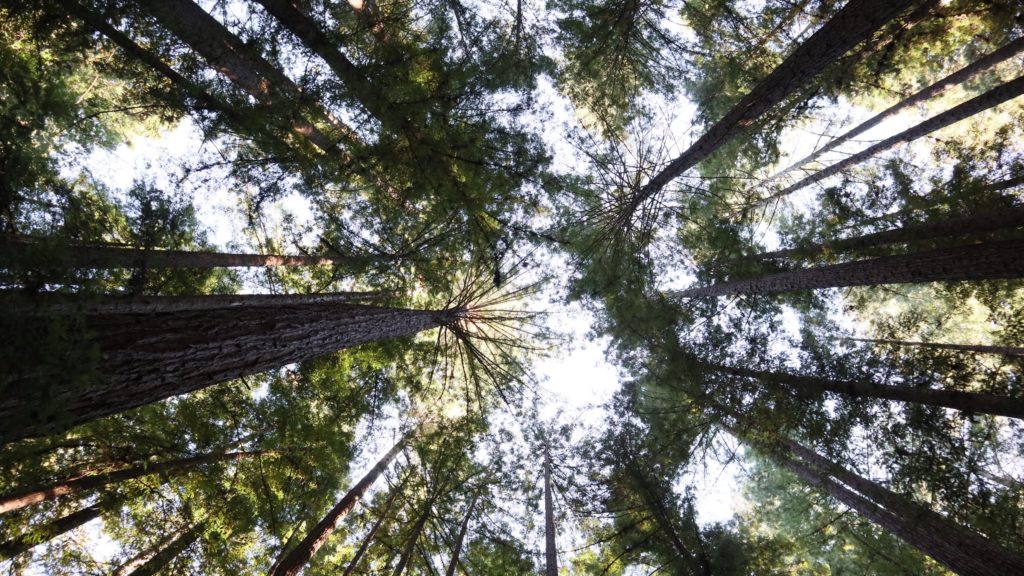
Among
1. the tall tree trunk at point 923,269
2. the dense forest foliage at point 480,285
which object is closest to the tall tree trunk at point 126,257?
the dense forest foliage at point 480,285

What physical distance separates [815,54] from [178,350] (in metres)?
6.58

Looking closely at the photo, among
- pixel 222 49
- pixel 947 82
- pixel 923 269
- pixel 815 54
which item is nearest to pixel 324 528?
pixel 222 49

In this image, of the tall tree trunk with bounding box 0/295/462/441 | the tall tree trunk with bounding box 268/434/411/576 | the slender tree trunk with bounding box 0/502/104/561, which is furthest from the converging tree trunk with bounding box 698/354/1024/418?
the slender tree trunk with bounding box 0/502/104/561

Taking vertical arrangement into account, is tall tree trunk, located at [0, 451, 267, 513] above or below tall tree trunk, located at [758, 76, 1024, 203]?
below

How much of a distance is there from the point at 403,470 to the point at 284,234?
16.4 ft

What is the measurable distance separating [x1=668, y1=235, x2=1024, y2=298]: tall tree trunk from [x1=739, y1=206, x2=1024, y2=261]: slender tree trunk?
3.16 feet

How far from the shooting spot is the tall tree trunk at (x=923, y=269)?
15.7 ft

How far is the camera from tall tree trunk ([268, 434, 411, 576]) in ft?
17.2

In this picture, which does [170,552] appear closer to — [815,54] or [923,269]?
[815,54]

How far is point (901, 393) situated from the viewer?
19.2 ft

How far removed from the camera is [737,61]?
8.82m

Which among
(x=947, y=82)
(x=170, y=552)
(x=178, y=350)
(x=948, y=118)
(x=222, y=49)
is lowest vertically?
(x=170, y=552)

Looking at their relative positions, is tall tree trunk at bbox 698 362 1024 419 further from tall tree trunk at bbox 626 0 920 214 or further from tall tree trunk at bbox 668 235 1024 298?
tall tree trunk at bbox 626 0 920 214

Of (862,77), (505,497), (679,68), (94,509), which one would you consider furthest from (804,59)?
(94,509)
